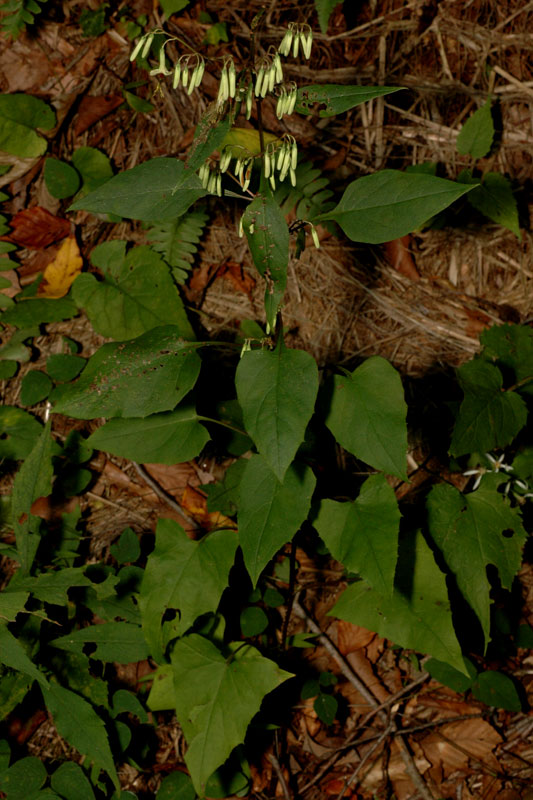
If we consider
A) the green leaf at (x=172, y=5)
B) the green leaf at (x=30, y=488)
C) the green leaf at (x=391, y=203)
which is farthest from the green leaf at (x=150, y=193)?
the green leaf at (x=172, y=5)

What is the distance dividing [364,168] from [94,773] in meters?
3.02

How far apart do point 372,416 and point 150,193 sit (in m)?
0.88

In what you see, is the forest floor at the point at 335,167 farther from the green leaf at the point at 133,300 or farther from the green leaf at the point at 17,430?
the green leaf at the point at 133,300

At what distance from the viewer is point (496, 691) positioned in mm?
2682

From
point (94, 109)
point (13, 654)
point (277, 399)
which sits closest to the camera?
point (277, 399)

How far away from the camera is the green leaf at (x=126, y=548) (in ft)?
9.18

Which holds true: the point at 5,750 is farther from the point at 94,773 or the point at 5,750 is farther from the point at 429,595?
the point at 429,595

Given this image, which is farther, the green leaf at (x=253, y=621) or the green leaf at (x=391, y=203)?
the green leaf at (x=253, y=621)

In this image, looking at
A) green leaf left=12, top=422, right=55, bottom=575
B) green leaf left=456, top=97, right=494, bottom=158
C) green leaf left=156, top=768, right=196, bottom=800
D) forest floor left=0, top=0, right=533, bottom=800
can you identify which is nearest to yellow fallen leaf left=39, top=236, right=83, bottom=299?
forest floor left=0, top=0, right=533, bottom=800

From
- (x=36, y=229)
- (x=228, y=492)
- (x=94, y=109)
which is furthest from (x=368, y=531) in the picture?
(x=94, y=109)

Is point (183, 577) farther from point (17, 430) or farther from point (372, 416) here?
point (17, 430)

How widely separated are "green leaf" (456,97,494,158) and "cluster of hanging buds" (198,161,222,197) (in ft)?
5.97

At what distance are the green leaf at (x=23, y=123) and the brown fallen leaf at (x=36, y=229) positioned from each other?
0.30 m

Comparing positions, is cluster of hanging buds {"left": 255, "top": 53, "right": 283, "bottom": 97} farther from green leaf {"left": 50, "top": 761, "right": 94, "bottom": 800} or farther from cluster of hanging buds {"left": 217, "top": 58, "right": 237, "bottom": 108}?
green leaf {"left": 50, "top": 761, "right": 94, "bottom": 800}
